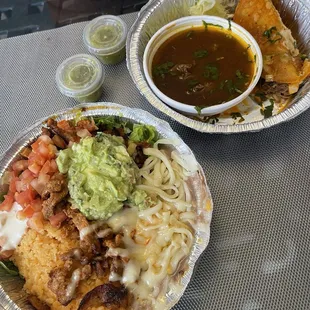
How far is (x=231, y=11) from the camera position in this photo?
8.71 feet

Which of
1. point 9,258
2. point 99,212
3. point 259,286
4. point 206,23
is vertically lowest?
point 9,258

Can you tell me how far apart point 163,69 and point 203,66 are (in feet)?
0.72

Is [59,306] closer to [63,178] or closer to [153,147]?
[63,178]

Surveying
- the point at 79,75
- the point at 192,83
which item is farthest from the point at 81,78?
the point at 192,83

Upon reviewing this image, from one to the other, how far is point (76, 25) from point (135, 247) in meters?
1.69

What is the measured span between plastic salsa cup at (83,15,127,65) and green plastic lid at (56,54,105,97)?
8 centimetres

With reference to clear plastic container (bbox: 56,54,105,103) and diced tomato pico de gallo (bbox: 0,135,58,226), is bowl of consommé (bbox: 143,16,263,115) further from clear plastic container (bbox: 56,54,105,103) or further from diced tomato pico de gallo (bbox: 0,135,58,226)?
diced tomato pico de gallo (bbox: 0,135,58,226)

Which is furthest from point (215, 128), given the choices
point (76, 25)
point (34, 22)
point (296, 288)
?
point (34, 22)

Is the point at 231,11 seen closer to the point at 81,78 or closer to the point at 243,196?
the point at 81,78

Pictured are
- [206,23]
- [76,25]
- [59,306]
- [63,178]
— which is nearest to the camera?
[59,306]

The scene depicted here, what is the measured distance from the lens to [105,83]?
8.68ft

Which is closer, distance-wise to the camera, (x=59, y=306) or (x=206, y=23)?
(x=59, y=306)

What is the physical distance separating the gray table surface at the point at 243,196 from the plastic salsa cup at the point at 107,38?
0.32ft

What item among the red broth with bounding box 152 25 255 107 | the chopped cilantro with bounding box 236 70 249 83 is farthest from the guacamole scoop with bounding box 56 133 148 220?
the chopped cilantro with bounding box 236 70 249 83
